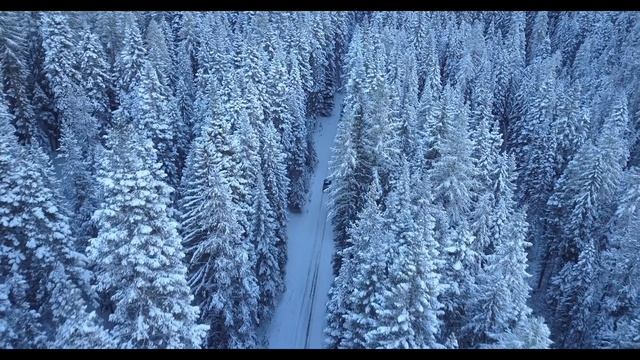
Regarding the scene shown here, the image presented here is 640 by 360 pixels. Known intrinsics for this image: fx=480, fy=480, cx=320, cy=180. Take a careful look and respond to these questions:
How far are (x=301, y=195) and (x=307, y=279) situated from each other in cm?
939

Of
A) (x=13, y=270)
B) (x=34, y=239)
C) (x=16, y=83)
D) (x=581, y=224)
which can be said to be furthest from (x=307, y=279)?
(x=16, y=83)

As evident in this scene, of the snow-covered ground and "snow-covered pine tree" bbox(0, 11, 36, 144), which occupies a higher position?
"snow-covered pine tree" bbox(0, 11, 36, 144)

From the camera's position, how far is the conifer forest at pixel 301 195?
21.0 m

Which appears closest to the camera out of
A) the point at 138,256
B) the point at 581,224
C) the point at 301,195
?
the point at 138,256

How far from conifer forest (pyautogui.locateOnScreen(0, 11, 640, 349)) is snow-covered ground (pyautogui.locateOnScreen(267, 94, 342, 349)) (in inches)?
7.3

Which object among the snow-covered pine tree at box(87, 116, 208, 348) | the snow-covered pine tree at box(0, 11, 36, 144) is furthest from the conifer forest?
the snow-covered pine tree at box(0, 11, 36, 144)

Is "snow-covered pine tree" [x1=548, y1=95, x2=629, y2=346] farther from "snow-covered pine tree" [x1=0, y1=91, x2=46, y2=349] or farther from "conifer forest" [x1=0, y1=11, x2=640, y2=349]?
"snow-covered pine tree" [x1=0, y1=91, x2=46, y2=349]

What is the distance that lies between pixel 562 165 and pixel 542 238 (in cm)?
734

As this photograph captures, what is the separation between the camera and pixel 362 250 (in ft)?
88.1

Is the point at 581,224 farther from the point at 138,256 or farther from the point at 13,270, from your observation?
the point at 13,270

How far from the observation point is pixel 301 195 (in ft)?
159

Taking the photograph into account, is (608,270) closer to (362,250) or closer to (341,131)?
(362,250)

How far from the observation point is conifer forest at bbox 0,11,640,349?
826 inches

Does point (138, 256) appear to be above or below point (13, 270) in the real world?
above
